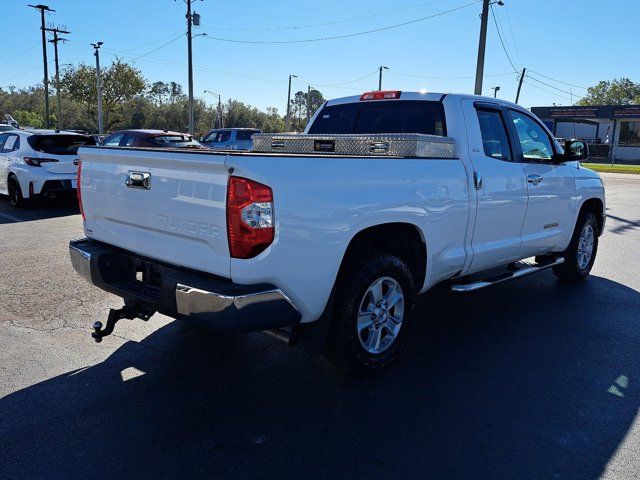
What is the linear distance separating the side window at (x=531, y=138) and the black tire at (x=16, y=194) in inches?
372

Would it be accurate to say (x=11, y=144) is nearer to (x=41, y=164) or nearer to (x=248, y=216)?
(x=41, y=164)

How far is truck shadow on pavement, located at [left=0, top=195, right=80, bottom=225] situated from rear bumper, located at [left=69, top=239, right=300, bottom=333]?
287 inches

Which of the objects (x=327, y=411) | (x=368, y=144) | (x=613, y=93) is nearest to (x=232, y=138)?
(x=368, y=144)

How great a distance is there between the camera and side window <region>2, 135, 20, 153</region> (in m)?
10.9

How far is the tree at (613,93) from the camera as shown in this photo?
4373 inches

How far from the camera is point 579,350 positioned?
427cm

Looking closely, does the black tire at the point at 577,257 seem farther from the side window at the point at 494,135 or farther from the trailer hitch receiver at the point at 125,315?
the trailer hitch receiver at the point at 125,315

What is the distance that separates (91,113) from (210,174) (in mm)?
62039

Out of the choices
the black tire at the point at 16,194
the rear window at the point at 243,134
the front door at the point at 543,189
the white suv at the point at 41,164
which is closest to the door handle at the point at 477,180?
the front door at the point at 543,189

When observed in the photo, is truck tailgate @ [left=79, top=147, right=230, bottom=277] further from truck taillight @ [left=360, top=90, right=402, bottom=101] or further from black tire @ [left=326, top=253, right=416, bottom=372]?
truck taillight @ [left=360, top=90, right=402, bottom=101]

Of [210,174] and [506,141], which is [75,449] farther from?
[506,141]

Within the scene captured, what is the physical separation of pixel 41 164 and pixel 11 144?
1.29 m

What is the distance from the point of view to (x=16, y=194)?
10.9m

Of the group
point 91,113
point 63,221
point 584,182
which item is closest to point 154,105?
point 91,113
